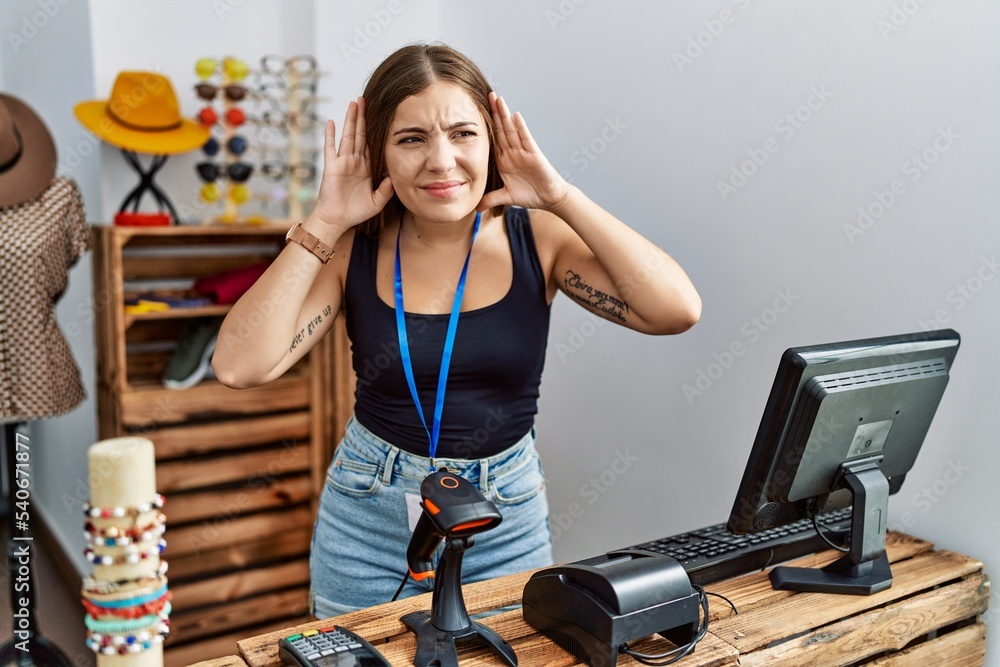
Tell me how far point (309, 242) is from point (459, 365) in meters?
0.35

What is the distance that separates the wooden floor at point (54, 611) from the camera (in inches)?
111

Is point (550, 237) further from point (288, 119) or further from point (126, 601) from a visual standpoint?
point (288, 119)

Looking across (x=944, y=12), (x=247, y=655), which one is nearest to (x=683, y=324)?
(x=944, y=12)

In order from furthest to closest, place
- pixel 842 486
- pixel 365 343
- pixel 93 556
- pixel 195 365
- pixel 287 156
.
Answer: pixel 287 156 → pixel 195 365 → pixel 365 343 → pixel 842 486 → pixel 93 556

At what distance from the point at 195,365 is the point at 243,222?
18.9 inches

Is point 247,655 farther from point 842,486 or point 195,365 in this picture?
point 195,365

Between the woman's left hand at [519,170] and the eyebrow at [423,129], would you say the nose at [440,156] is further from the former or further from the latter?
the woman's left hand at [519,170]

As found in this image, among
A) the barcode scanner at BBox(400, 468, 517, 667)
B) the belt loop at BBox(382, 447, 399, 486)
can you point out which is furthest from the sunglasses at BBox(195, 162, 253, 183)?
the barcode scanner at BBox(400, 468, 517, 667)

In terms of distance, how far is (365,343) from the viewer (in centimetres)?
164

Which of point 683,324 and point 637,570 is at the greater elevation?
point 683,324

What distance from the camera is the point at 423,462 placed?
5.27ft

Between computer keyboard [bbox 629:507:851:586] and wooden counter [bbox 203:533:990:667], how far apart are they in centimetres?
2

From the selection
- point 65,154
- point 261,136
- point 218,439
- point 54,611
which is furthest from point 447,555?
point 65,154

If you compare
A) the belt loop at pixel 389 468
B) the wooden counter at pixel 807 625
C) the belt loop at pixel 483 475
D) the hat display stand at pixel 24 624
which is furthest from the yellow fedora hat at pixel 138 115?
the wooden counter at pixel 807 625
